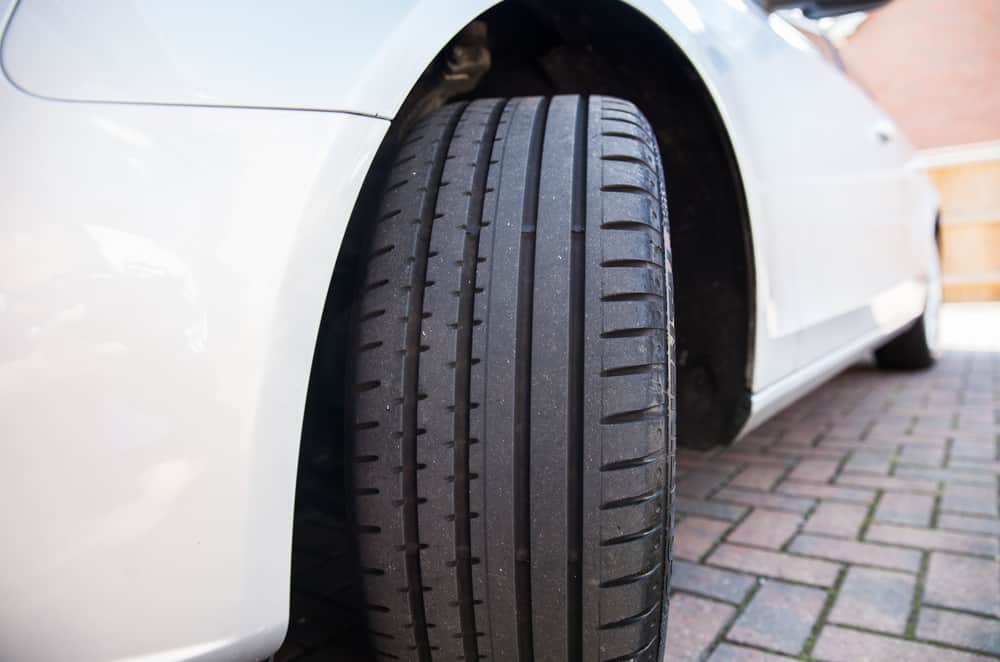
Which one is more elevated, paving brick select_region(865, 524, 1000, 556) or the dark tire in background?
the dark tire in background

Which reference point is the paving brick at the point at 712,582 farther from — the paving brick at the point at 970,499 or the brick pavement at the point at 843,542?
the paving brick at the point at 970,499

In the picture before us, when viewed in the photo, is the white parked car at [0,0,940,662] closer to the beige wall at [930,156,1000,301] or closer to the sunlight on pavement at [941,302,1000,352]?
the sunlight on pavement at [941,302,1000,352]

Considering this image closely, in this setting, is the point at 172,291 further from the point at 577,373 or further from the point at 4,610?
the point at 577,373

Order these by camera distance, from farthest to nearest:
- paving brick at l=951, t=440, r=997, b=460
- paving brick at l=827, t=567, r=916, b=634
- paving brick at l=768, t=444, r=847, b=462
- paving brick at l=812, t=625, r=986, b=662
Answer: paving brick at l=768, t=444, r=847, b=462 < paving brick at l=951, t=440, r=997, b=460 < paving brick at l=827, t=567, r=916, b=634 < paving brick at l=812, t=625, r=986, b=662

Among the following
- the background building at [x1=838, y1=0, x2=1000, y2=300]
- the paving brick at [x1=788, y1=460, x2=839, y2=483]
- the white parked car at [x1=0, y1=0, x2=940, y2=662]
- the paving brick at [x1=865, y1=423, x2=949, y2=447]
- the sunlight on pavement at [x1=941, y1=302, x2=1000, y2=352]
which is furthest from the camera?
the background building at [x1=838, y1=0, x2=1000, y2=300]

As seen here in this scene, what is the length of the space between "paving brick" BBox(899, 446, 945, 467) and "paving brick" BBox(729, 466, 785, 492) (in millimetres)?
405

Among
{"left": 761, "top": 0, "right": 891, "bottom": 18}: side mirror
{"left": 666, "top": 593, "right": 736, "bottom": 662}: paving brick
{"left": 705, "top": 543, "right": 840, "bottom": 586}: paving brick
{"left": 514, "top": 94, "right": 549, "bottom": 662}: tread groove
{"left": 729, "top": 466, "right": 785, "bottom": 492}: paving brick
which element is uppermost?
{"left": 761, "top": 0, "right": 891, "bottom": 18}: side mirror

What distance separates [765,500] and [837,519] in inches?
8.5

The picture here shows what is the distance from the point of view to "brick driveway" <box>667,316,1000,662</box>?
135cm

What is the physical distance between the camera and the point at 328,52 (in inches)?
31.0

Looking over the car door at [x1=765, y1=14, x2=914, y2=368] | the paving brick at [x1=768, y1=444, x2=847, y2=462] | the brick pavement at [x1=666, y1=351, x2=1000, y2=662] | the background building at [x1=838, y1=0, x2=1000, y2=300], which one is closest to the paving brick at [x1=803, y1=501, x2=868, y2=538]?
the brick pavement at [x1=666, y1=351, x2=1000, y2=662]

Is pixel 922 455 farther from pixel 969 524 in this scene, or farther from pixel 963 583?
pixel 963 583

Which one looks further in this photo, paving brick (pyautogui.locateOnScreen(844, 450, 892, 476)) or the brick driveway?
paving brick (pyautogui.locateOnScreen(844, 450, 892, 476))

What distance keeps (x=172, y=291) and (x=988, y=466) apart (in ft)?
7.89
